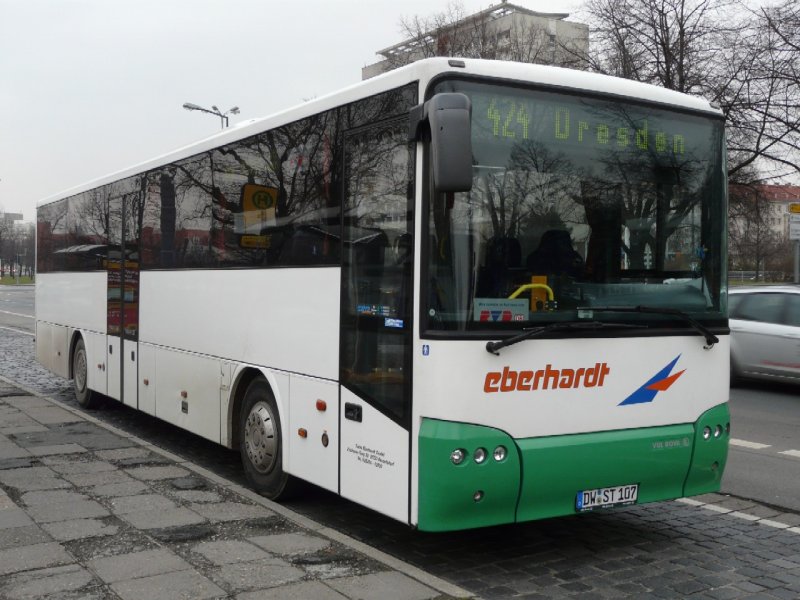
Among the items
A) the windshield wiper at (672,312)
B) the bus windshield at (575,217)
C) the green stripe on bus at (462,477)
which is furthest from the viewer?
the windshield wiper at (672,312)

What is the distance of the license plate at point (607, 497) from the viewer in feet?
19.6

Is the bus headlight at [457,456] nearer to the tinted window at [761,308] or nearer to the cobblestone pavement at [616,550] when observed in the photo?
the cobblestone pavement at [616,550]

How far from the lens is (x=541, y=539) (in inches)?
267

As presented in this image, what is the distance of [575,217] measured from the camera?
19.8 feet

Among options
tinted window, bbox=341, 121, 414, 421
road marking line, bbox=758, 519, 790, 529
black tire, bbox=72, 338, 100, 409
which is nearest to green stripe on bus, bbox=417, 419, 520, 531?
tinted window, bbox=341, 121, 414, 421

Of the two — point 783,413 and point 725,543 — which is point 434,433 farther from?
point 783,413

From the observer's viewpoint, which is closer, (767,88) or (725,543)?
(725,543)

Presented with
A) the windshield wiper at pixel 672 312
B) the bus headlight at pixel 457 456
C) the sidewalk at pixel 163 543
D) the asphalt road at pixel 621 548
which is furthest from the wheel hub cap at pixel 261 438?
A: the windshield wiper at pixel 672 312

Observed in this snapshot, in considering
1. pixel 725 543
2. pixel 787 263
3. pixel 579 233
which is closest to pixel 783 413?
pixel 725 543

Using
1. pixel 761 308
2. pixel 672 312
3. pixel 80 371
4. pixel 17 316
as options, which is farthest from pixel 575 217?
pixel 17 316

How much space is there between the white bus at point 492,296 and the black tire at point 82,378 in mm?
6085

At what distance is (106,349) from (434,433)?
25.0 ft

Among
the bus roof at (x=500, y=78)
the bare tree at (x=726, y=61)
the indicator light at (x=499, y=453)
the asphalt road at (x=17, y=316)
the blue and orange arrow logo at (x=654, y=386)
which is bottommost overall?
the asphalt road at (x=17, y=316)

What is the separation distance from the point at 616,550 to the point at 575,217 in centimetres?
233
